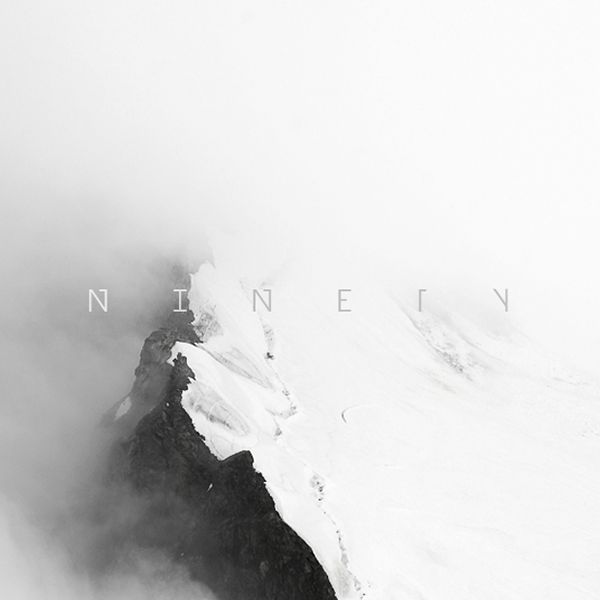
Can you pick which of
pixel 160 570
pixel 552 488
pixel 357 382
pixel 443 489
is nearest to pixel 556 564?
pixel 443 489

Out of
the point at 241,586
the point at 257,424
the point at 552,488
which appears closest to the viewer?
the point at 241,586

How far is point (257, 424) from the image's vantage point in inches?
1209

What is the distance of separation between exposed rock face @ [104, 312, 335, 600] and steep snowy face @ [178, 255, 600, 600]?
46.8 inches

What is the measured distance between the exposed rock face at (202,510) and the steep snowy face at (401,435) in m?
1.19

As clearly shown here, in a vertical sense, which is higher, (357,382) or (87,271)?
(87,271)

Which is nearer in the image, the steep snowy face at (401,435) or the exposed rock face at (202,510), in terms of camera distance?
the exposed rock face at (202,510)

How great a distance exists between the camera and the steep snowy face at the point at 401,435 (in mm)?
24391

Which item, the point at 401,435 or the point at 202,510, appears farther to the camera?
the point at 401,435

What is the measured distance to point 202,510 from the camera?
22156 millimetres

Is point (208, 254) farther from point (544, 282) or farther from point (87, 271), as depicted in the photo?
point (544, 282)

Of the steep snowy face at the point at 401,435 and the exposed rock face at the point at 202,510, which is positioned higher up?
the exposed rock face at the point at 202,510

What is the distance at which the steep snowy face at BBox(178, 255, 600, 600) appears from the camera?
24391 mm

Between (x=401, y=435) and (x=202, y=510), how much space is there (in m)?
21.2

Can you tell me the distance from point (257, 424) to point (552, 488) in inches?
798
